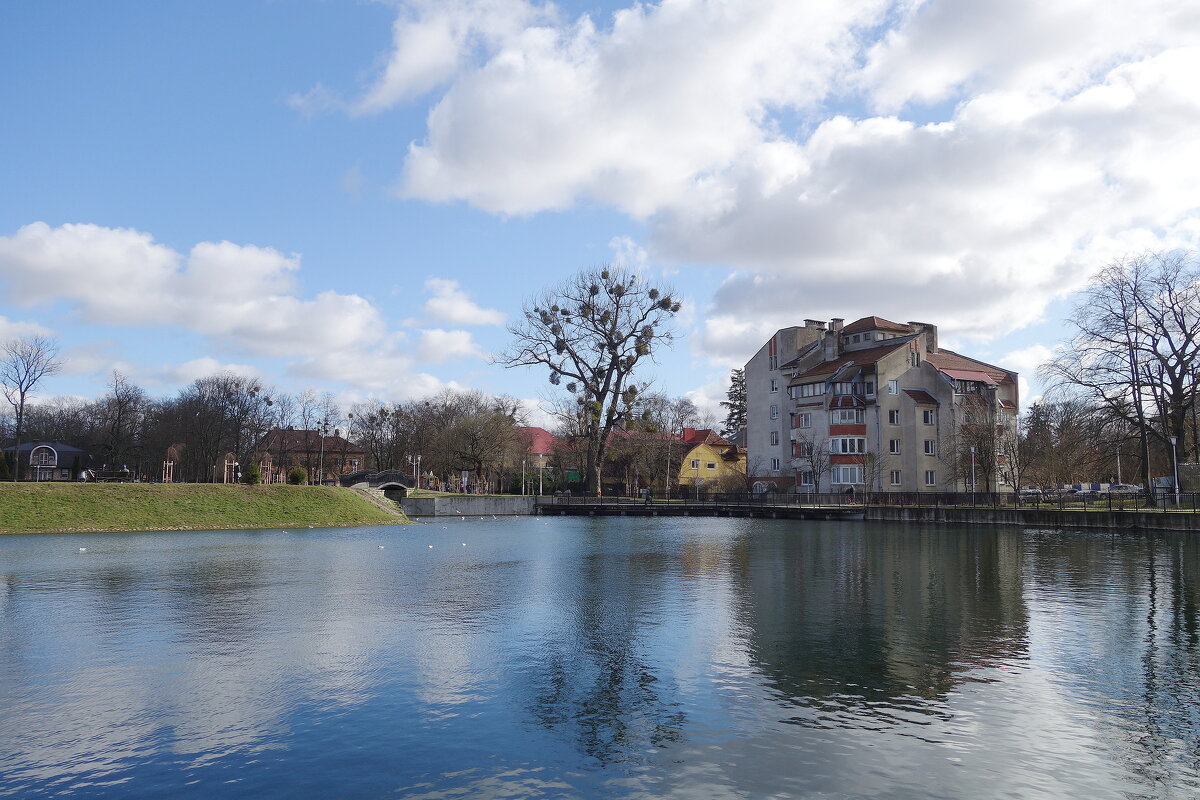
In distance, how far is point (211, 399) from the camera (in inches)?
4158

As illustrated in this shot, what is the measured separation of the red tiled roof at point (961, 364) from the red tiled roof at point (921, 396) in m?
2.88

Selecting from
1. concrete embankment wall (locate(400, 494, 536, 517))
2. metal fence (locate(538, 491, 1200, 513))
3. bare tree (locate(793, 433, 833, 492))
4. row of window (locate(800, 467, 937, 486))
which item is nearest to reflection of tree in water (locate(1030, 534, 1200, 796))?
metal fence (locate(538, 491, 1200, 513))

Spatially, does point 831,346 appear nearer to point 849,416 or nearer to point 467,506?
point 849,416

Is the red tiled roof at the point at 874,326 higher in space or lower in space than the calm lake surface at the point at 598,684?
higher

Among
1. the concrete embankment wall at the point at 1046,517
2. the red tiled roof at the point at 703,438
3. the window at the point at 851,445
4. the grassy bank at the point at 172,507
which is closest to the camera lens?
the grassy bank at the point at 172,507

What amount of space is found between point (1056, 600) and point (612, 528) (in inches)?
1514

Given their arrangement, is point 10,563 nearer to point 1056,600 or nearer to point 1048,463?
point 1056,600

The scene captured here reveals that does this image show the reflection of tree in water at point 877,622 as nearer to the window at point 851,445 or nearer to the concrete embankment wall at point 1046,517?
the concrete embankment wall at point 1046,517

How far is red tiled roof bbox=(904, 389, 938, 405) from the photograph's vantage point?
82625 mm

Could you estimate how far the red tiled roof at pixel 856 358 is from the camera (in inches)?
3287

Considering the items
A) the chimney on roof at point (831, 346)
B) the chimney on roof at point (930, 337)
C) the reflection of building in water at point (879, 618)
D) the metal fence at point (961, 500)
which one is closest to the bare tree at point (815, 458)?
the metal fence at point (961, 500)

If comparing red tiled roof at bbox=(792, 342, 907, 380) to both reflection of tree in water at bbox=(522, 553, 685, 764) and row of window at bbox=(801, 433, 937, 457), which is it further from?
reflection of tree in water at bbox=(522, 553, 685, 764)

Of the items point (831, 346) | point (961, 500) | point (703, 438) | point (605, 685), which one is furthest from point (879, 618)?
point (703, 438)

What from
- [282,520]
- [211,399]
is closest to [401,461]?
[211,399]
